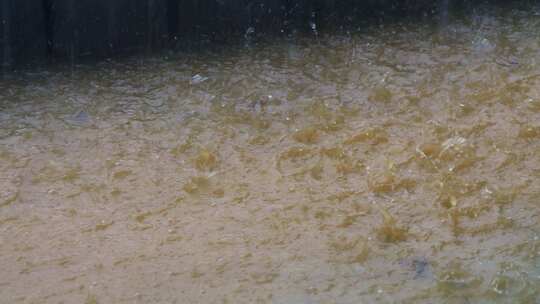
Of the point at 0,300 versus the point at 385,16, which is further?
the point at 385,16

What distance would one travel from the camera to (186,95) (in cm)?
376

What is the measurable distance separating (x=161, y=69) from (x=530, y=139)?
68.2 inches

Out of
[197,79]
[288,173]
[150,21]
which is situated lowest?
→ [288,173]

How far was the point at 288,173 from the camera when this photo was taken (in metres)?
3.27

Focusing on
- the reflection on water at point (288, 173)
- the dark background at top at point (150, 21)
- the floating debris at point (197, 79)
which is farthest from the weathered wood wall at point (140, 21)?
the floating debris at point (197, 79)

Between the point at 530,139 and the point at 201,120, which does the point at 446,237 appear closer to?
the point at 530,139

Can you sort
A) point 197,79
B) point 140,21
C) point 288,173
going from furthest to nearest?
point 140,21, point 197,79, point 288,173

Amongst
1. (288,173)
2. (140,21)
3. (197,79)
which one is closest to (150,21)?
(140,21)

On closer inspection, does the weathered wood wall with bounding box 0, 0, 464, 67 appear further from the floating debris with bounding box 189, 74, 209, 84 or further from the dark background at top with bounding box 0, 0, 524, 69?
the floating debris with bounding box 189, 74, 209, 84

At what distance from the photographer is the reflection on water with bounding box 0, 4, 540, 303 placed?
108 inches

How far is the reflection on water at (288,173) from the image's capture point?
2.76 m

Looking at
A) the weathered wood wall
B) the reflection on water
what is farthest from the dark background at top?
the reflection on water

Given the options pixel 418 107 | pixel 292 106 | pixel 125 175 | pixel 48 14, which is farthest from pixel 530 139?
pixel 48 14

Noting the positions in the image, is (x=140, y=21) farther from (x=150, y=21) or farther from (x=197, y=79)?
(x=197, y=79)
